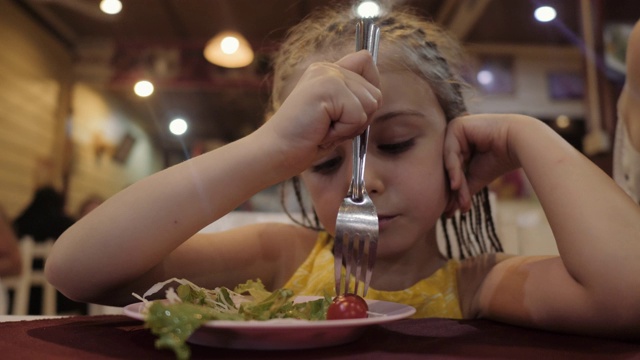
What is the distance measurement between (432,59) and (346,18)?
9.0 inches

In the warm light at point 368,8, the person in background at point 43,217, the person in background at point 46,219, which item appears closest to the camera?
the warm light at point 368,8

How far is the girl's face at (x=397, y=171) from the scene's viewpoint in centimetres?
85

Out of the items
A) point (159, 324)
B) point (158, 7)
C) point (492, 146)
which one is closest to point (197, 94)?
point (158, 7)

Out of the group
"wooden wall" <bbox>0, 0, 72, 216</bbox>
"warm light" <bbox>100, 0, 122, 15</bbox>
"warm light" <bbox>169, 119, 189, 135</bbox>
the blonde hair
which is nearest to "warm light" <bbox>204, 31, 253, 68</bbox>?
"warm light" <bbox>169, 119, 189, 135</bbox>

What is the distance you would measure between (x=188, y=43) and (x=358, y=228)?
367 centimetres

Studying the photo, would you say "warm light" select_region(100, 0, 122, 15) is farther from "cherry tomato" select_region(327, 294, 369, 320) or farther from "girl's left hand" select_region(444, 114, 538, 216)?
"cherry tomato" select_region(327, 294, 369, 320)

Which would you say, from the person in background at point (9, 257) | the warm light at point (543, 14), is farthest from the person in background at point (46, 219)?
the warm light at point (543, 14)

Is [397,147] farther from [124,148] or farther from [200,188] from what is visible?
[124,148]

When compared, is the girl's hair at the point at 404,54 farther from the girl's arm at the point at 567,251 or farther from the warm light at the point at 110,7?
the warm light at the point at 110,7

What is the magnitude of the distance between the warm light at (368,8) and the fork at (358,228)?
0.42 m

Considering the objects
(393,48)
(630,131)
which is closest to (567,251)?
(393,48)

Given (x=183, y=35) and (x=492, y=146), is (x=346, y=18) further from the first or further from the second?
(x=183, y=35)

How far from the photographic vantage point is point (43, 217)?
145 inches

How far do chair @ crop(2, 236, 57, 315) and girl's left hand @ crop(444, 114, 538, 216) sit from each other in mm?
2180
